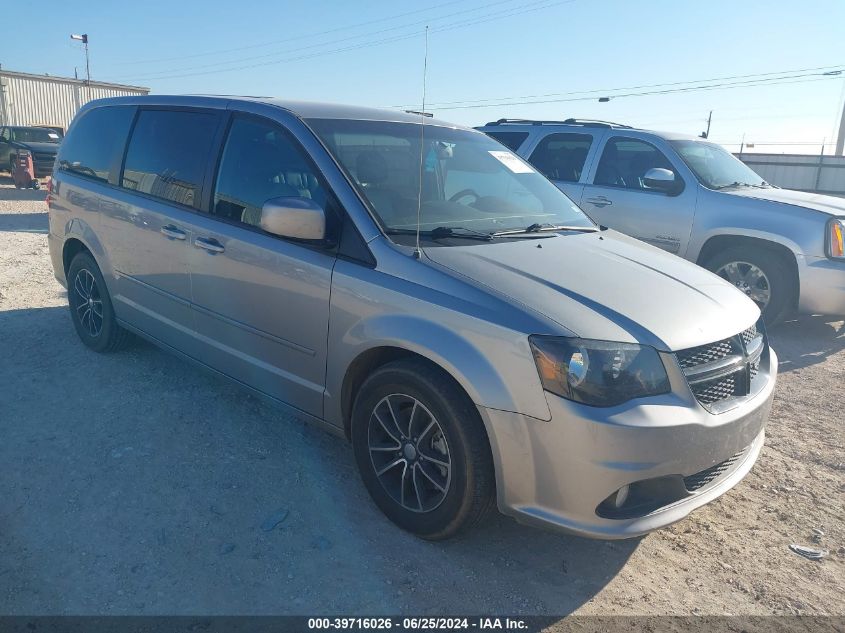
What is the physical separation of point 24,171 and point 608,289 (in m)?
19.9

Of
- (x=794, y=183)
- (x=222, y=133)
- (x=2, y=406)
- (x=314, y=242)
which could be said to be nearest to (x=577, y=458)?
(x=314, y=242)

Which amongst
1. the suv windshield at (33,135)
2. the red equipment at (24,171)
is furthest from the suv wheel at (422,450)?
the suv windshield at (33,135)

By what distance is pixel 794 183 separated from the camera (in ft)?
87.4

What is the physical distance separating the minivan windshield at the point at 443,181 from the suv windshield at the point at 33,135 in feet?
68.2

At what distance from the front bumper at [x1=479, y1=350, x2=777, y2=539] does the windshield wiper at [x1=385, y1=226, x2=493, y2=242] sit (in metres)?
0.98

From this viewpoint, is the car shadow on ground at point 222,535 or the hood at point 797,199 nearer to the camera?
the car shadow on ground at point 222,535

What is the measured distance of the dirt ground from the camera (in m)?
2.64

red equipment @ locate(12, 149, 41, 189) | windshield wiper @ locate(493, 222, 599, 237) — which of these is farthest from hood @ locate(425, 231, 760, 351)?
red equipment @ locate(12, 149, 41, 189)

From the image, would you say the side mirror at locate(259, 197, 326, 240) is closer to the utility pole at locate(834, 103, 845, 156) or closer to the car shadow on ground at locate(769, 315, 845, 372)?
the car shadow on ground at locate(769, 315, 845, 372)

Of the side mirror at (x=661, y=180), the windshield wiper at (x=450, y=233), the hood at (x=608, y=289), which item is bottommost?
the hood at (x=608, y=289)

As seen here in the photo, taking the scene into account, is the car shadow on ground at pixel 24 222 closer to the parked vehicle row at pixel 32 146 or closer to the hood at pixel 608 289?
the parked vehicle row at pixel 32 146

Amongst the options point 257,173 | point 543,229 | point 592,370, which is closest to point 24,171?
point 257,173

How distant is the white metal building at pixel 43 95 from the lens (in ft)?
109

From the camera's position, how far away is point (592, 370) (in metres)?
2.48
